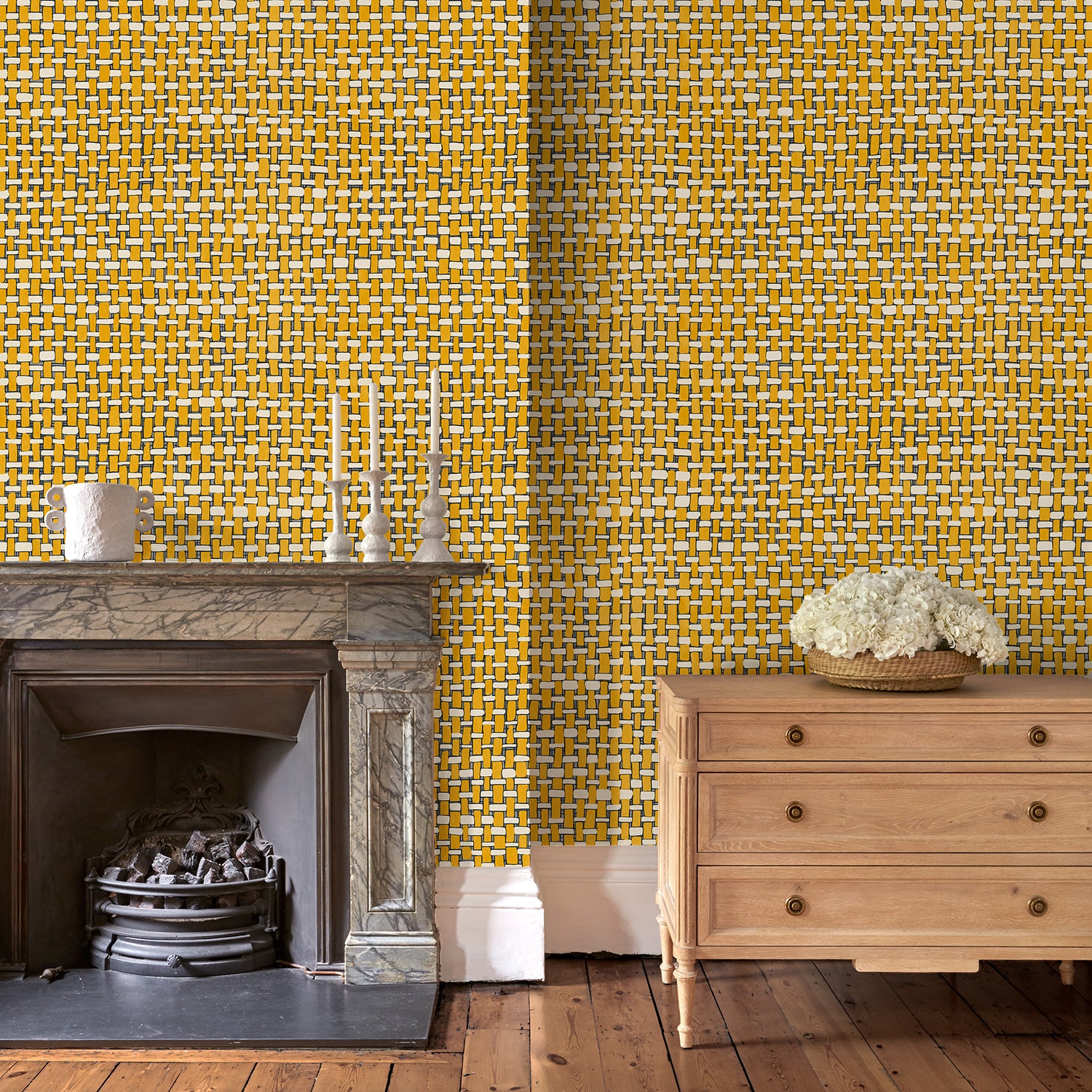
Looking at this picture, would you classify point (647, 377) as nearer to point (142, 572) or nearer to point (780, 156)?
point (780, 156)

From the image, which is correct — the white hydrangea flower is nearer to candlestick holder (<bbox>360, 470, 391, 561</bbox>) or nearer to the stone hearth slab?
candlestick holder (<bbox>360, 470, 391, 561</bbox>)

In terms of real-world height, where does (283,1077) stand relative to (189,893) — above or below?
below

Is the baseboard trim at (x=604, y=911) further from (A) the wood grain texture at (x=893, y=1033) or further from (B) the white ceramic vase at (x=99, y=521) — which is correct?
(B) the white ceramic vase at (x=99, y=521)

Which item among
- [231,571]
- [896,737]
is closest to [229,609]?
[231,571]

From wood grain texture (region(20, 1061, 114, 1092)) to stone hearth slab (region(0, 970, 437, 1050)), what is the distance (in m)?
0.04

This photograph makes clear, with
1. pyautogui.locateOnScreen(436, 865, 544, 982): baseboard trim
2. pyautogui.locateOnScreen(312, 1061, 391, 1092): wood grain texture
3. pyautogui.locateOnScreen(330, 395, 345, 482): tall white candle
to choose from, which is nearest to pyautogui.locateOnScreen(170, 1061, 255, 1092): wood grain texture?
pyautogui.locateOnScreen(312, 1061, 391, 1092): wood grain texture

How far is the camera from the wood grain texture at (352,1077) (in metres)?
2.12

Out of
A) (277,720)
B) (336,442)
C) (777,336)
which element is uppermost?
(777,336)

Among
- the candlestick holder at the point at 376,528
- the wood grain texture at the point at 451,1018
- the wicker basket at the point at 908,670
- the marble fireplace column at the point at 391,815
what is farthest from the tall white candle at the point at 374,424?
the wood grain texture at the point at 451,1018

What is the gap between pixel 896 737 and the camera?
91.7 inches

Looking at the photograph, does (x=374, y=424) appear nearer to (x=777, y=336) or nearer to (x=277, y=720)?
(x=277, y=720)

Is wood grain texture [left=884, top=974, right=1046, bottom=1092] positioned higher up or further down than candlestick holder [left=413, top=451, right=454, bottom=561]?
further down

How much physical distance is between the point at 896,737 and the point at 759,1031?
2.48 feet

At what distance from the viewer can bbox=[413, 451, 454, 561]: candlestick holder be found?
2547 mm
